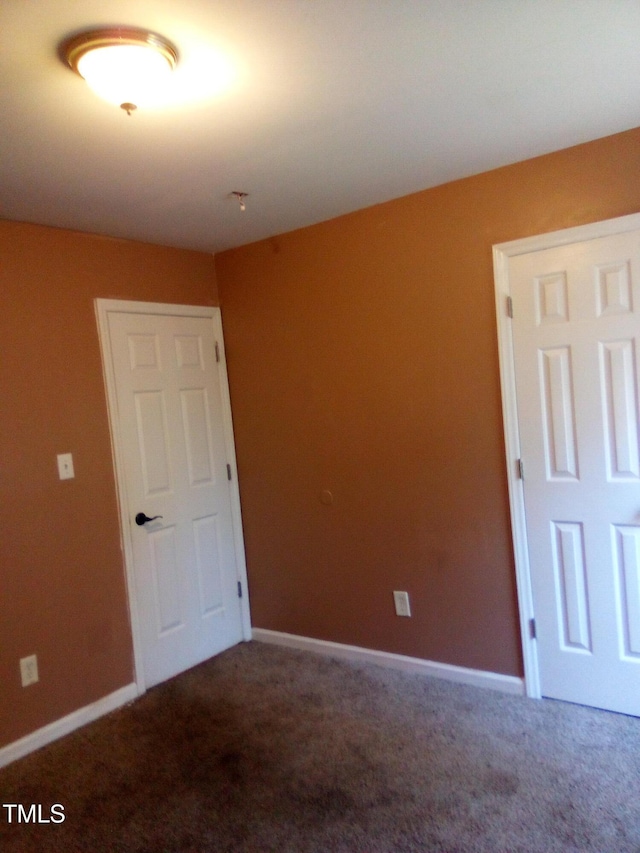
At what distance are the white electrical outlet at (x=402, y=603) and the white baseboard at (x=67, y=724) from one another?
4.52ft

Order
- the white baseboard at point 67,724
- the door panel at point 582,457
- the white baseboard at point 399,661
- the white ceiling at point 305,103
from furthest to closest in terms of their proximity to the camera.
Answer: the white baseboard at point 399,661 → the white baseboard at point 67,724 → the door panel at point 582,457 → the white ceiling at point 305,103

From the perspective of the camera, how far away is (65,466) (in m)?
2.87

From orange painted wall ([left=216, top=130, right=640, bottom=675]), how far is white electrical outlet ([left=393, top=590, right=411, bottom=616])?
0.12 ft

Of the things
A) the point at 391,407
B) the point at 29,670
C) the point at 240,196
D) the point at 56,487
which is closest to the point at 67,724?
the point at 29,670

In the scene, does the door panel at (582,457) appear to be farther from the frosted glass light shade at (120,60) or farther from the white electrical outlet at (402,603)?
the frosted glass light shade at (120,60)

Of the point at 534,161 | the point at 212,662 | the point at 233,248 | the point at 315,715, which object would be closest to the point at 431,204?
the point at 534,161

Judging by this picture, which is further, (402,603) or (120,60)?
(402,603)

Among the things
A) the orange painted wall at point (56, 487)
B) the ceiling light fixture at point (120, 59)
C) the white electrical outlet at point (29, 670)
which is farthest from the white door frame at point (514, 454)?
the white electrical outlet at point (29, 670)

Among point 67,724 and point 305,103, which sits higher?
point 305,103

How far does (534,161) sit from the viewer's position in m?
2.57

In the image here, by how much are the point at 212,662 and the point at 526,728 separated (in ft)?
5.65

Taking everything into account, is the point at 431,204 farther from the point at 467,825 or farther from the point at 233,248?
the point at 467,825

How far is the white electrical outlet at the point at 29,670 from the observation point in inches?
106

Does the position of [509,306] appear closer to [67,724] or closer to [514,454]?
[514,454]
